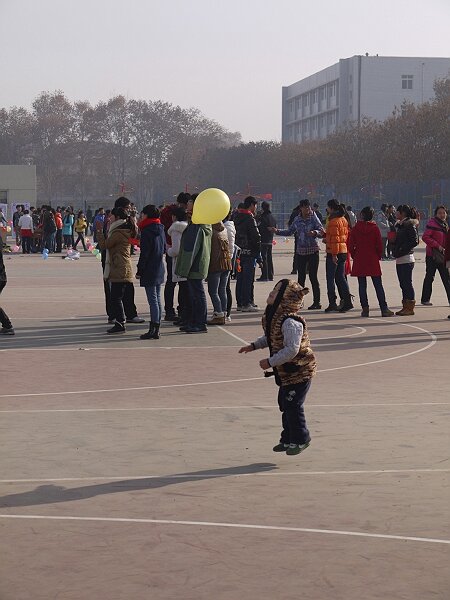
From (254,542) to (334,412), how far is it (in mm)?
4326

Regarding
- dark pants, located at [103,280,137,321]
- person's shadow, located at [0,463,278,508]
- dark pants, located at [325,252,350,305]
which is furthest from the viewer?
dark pants, located at [325,252,350,305]

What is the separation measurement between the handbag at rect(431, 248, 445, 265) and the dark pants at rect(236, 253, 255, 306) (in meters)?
2.95

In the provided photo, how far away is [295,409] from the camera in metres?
8.60

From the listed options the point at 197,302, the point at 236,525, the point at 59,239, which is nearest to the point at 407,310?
the point at 197,302

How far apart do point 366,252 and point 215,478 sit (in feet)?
39.3

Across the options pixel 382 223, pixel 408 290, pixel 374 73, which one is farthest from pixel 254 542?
pixel 374 73

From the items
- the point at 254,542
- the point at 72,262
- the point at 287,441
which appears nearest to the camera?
the point at 254,542

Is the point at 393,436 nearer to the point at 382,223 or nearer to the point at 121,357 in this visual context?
the point at 121,357

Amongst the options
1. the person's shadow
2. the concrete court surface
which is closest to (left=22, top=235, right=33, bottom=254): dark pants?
the concrete court surface

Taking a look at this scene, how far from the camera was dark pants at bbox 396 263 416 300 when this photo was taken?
19891 millimetres

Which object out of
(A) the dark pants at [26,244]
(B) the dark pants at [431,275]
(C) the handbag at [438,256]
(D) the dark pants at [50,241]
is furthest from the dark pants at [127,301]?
(A) the dark pants at [26,244]

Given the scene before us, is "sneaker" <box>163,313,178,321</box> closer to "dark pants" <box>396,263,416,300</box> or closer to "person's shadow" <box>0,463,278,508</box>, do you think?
"dark pants" <box>396,263,416,300</box>

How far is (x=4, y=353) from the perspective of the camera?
1495 centimetres

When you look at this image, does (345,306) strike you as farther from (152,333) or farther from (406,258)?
(152,333)
